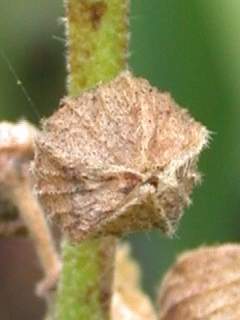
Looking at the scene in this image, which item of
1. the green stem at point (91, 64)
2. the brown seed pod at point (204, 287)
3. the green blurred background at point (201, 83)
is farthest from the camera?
the green blurred background at point (201, 83)

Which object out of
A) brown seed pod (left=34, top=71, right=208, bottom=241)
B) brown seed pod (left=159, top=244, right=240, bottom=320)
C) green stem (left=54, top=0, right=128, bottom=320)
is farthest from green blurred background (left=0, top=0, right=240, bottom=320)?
brown seed pod (left=34, top=71, right=208, bottom=241)

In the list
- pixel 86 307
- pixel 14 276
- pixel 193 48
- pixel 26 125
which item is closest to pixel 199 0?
pixel 193 48

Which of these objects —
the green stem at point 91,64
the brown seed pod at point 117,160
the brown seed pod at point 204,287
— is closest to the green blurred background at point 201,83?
the brown seed pod at point 204,287

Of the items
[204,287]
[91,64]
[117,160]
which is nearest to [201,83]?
[204,287]

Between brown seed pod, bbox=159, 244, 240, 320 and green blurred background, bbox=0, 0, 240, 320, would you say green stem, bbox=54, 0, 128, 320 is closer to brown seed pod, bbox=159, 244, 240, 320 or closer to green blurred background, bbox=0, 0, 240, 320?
brown seed pod, bbox=159, 244, 240, 320

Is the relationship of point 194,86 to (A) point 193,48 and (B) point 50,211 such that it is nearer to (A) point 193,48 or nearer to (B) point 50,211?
(A) point 193,48

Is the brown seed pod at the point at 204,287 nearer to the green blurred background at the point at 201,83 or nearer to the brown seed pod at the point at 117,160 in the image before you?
the brown seed pod at the point at 117,160
